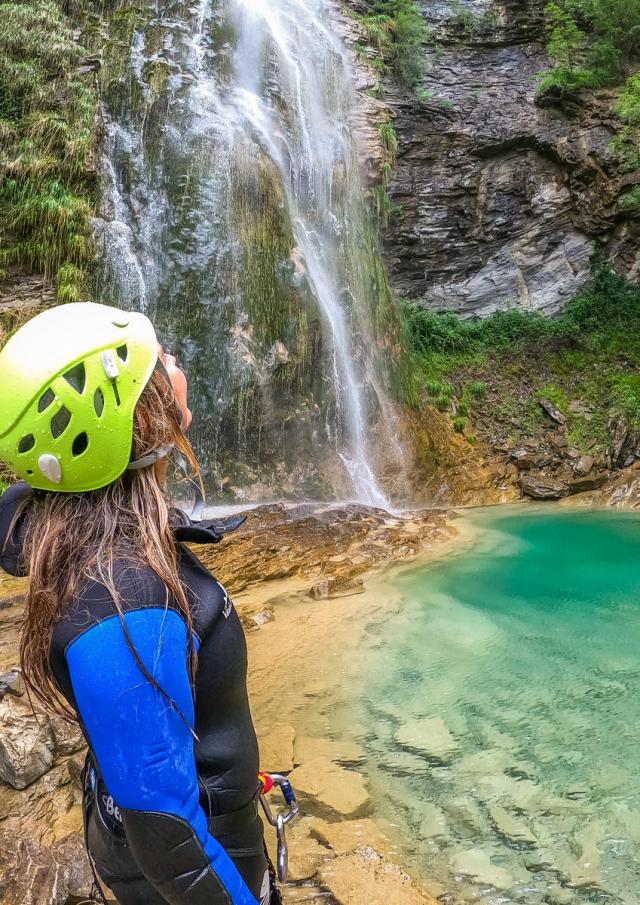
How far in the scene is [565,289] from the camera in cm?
1535

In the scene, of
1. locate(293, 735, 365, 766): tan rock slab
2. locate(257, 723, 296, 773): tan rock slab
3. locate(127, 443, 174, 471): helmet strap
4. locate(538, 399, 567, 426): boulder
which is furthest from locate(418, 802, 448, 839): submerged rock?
locate(538, 399, 567, 426): boulder

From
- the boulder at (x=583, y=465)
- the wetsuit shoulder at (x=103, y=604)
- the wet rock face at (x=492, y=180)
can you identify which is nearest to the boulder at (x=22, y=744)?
the wetsuit shoulder at (x=103, y=604)

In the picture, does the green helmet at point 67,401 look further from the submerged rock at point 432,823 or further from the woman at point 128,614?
the submerged rock at point 432,823

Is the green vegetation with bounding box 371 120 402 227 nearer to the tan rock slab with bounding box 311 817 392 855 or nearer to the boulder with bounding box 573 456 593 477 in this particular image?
the boulder with bounding box 573 456 593 477

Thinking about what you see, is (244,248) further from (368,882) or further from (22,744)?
(368,882)

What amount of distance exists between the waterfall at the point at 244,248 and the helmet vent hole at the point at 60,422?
793 centimetres

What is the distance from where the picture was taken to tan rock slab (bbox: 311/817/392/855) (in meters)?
2.50

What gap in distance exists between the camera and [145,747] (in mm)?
974

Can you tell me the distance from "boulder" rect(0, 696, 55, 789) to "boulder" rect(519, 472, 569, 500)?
31.5ft

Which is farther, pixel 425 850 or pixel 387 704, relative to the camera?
pixel 387 704

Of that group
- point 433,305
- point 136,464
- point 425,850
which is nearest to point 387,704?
point 425,850

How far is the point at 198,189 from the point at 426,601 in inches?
287

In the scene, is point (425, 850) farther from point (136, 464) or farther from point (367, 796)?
point (136, 464)

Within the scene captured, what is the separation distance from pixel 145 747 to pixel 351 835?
196cm
